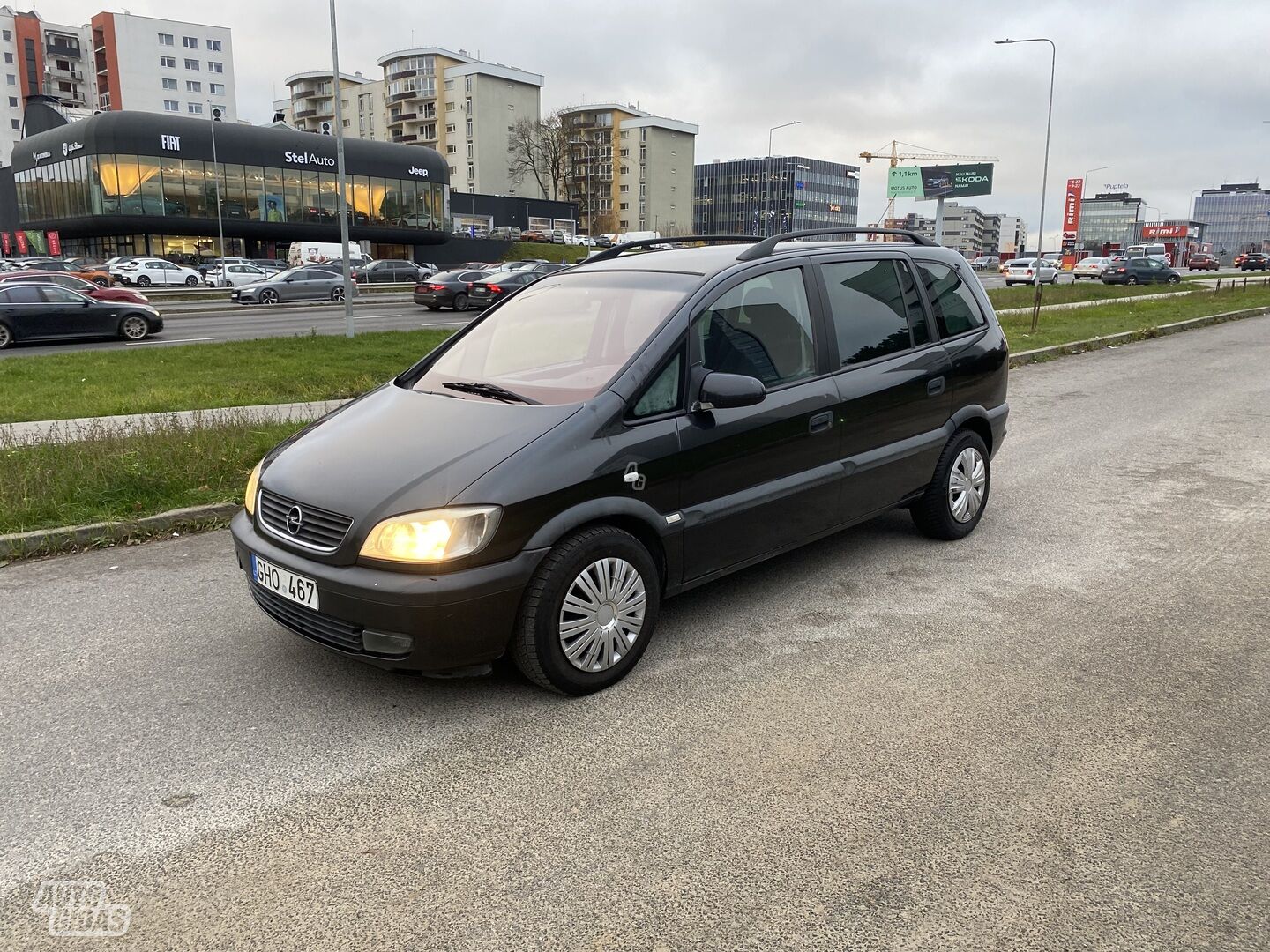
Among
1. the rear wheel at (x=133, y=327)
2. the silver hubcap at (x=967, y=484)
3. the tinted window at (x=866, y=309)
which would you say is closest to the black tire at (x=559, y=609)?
the tinted window at (x=866, y=309)

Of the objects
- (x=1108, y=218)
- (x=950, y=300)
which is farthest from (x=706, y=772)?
(x=1108, y=218)

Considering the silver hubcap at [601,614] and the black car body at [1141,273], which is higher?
the black car body at [1141,273]

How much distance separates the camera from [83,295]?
21.4 m

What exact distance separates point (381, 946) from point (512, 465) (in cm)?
171

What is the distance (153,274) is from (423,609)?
4925cm

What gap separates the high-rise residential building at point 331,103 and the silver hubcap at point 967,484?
11406 cm

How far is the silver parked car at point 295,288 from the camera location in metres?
35.3

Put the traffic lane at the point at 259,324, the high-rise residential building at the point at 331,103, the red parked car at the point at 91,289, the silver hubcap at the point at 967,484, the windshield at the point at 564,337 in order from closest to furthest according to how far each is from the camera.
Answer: the windshield at the point at 564,337
the silver hubcap at the point at 967,484
the traffic lane at the point at 259,324
the red parked car at the point at 91,289
the high-rise residential building at the point at 331,103

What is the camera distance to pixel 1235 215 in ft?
569

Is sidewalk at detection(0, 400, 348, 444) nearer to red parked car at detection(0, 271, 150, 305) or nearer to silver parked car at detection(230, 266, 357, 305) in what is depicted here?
red parked car at detection(0, 271, 150, 305)

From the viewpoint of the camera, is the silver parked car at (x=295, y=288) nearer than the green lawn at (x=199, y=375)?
No

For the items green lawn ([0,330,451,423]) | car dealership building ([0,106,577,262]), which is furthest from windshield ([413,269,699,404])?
car dealership building ([0,106,577,262])

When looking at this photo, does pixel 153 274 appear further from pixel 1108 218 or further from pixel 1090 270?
pixel 1108 218

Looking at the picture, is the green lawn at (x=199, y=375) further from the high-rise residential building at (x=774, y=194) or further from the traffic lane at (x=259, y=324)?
the high-rise residential building at (x=774, y=194)
